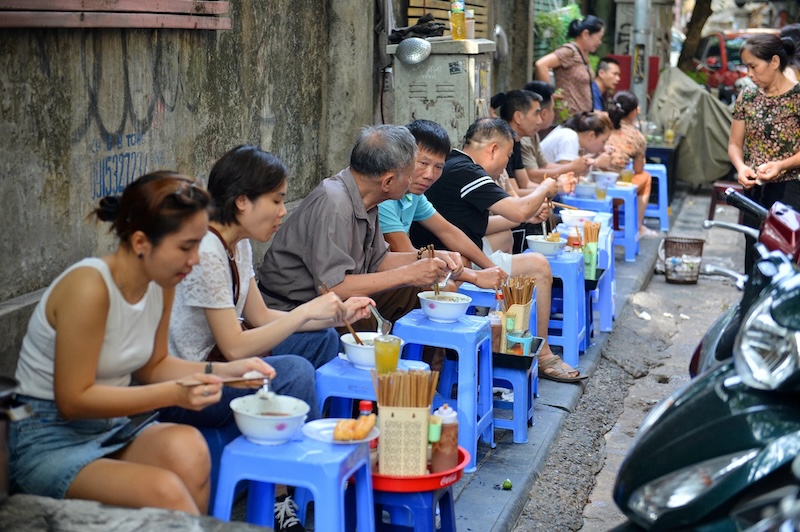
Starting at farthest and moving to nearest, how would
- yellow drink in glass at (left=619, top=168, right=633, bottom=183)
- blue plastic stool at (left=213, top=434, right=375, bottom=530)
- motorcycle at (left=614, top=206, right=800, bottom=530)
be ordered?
1. yellow drink in glass at (left=619, top=168, right=633, bottom=183)
2. blue plastic stool at (left=213, top=434, right=375, bottom=530)
3. motorcycle at (left=614, top=206, right=800, bottom=530)

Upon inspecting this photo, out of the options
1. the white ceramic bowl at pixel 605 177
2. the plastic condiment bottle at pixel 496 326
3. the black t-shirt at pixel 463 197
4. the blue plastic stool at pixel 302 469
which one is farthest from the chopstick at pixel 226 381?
the white ceramic bowl at pixel 605 177

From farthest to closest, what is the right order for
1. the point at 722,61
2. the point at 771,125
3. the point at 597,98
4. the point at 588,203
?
the point at 722,61 → the point at 597,98 → the point at 588,203 → the point at 771,125

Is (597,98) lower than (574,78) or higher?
lower

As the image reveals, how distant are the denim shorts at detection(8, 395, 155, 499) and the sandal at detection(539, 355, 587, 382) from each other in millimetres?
3457

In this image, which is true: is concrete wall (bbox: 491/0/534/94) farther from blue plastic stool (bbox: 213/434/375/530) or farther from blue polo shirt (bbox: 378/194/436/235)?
blue plastic stool (bbox: 213/434/375/530)

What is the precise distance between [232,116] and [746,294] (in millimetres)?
3212

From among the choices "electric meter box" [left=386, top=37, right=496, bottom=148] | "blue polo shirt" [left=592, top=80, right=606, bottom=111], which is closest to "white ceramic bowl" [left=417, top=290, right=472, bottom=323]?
"electric meter box" [left=386, top=37, right=496, bottom=148]

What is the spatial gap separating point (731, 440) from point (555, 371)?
11.0 feet

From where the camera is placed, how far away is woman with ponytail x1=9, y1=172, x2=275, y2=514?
287cm

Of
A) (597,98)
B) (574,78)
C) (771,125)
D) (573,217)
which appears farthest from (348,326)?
(597,98)

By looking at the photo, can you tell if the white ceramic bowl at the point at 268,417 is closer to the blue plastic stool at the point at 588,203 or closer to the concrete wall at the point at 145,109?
the concrete wall at the point at 145,109

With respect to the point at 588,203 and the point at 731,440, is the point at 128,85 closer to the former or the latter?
the point at 731,440

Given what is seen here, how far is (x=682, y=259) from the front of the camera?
9219 millimetres

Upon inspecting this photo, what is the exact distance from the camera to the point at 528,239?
6.30 meters
